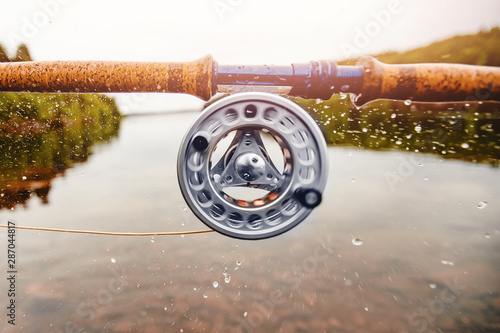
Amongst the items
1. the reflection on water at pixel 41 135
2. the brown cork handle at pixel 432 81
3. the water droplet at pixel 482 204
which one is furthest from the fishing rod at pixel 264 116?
the water droplet at pixel 482 204

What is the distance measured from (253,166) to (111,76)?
764mm

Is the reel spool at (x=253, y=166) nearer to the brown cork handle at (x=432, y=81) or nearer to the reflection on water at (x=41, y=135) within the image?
the brown cork handle at (x=432, y=81)

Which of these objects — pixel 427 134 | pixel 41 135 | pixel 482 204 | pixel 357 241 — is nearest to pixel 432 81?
pixel 357 241

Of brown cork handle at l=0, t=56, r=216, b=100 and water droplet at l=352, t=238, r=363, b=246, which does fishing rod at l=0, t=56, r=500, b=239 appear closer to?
brown cork handle at l=0, t=56, r=216, b=100

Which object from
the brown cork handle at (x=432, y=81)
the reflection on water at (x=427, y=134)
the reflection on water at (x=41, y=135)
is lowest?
the reflection on water at (x=427, y=134)

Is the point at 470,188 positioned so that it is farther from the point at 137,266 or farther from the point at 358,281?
the point at 137,266

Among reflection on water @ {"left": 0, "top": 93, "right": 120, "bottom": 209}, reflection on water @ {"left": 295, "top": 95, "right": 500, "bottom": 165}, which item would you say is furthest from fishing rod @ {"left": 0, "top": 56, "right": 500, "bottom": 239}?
reflection on water @ {"left": 295, "top": 95, "right": 500, "bottom": 165}

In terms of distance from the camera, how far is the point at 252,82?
4.38 feet

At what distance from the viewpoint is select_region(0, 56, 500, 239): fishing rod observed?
1367 millimetres

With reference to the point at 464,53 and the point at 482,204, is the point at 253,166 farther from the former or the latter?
the point at 482,204

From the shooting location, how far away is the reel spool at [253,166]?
1373mm

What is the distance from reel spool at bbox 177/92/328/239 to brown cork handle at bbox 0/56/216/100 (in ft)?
0.54

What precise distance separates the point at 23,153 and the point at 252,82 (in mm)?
9124

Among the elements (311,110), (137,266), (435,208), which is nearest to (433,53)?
(311,110)
